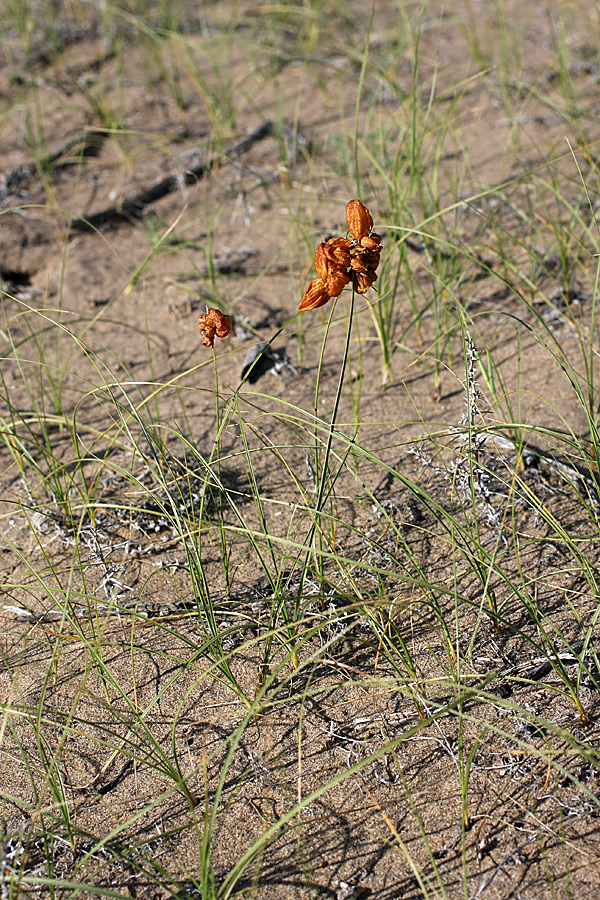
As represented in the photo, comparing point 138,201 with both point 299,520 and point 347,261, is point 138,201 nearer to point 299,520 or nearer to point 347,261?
point 299,520

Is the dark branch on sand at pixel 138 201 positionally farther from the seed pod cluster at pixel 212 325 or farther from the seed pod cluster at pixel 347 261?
the seed pod cluster at pixel 347 261

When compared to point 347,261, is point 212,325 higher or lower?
lower

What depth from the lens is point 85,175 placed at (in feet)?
11.3

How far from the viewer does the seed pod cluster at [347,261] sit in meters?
1.20

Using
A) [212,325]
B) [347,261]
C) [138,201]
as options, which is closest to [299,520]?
[212,325]

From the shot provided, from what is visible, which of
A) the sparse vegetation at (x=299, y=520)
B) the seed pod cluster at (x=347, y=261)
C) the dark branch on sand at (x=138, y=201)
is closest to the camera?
the seed pod cluster at (x=347, y=261)

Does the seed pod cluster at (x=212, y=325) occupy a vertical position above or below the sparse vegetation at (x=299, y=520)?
above

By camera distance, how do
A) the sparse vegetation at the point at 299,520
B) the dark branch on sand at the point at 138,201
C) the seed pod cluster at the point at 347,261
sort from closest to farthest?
1. the seed pod cluster at the point at 347,261
2. the sparse vegetation at the point at 299,520
3. the dark branch on sand at the point at 138,201

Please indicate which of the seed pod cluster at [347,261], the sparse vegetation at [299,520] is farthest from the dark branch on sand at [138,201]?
the seed pod cluster at [347,261]

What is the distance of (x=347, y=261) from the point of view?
123 cm

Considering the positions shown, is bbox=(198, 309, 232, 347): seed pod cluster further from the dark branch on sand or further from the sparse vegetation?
the dark branch on sand

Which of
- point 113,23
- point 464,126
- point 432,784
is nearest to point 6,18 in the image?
point 113,23

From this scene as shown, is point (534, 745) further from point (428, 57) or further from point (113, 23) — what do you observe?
point (113, 23)

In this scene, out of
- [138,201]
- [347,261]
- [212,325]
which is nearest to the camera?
[347,261]
